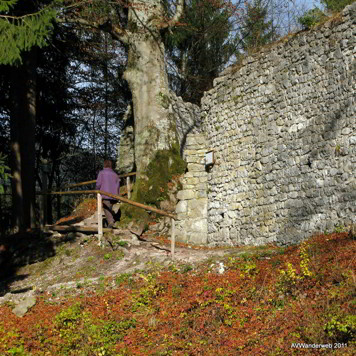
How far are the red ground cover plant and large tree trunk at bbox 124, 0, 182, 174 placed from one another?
6017mm

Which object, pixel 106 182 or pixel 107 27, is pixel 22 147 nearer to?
pixel 106 182

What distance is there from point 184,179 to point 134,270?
4.37 meters

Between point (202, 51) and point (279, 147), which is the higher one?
point (202, 51)

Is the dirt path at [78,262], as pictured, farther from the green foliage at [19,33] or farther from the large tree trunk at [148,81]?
the green foliage at [19,33]

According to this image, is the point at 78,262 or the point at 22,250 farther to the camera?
the point at 22,250

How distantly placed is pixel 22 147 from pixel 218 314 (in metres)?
7.50

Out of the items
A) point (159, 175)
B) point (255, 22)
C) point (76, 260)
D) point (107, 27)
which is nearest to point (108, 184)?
point (76, 260)

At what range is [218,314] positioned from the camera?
7637 mm

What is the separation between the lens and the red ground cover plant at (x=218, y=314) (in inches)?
261

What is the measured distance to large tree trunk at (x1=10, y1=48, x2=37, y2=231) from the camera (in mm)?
13000

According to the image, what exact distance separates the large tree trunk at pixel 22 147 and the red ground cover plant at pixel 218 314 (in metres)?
4.31

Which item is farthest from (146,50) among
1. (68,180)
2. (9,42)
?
(68,180)

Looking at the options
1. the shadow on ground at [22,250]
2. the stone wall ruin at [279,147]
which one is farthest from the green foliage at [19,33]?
the stone wall ruin at [279,147]

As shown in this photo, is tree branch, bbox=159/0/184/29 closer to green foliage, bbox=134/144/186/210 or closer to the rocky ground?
green foliage, bbox=134/144/186/210
